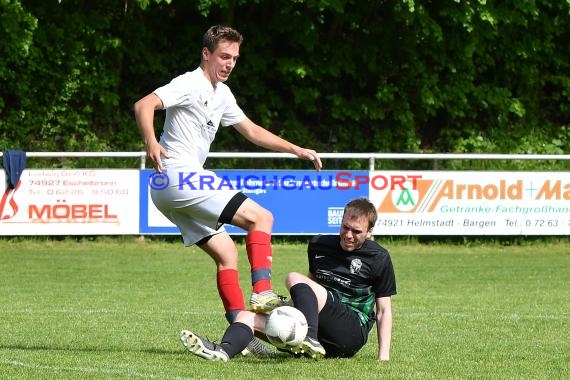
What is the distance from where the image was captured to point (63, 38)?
76.1ft

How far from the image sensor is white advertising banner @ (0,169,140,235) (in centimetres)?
1847

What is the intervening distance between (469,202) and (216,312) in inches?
343

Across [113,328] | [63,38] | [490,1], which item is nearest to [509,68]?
[490,1]

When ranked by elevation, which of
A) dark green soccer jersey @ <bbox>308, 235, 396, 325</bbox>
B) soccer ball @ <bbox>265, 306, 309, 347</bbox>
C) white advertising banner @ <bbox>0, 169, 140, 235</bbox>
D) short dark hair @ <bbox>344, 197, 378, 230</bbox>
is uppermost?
short dark hair @ <bbox>344, 197, 378, 230</bbox>

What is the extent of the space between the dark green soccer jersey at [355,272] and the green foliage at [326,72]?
14743 millimetres

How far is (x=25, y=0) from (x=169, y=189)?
15.6 meters

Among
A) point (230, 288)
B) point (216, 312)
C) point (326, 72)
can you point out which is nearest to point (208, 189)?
point (230, 288)

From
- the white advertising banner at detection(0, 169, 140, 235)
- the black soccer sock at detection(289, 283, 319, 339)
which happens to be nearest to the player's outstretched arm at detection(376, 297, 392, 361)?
the black soccer sock at detection(289, 283, 319, 339)

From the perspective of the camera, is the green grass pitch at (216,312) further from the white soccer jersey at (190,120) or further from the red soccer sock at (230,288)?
the white soccer jersey at (190,120)

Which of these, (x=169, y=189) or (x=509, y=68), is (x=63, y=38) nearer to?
(x=509, y=68)

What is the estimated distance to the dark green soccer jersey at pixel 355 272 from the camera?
26.4ft

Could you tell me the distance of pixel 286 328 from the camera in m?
7.36

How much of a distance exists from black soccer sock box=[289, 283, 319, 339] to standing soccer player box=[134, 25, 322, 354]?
11 cm

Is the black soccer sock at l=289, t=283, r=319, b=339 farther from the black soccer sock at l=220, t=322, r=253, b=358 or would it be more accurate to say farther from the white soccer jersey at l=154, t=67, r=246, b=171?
the white soccer jersey at l=154, t=67, r=246, b=171
